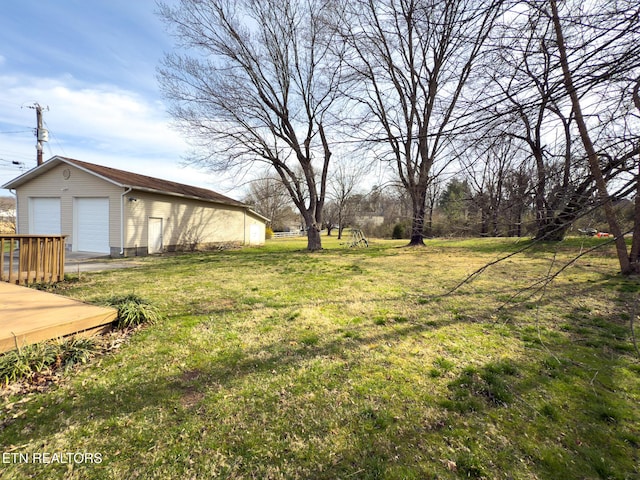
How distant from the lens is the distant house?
469 inches

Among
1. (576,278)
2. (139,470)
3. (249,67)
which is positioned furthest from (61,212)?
(576,278)

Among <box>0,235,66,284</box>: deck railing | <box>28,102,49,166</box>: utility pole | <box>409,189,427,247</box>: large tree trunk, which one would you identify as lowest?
<box>0,235,66,284</box>: deck railing

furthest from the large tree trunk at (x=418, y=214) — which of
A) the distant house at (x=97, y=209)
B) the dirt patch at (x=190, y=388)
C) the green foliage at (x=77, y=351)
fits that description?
the distant house at (x=97, y=209)

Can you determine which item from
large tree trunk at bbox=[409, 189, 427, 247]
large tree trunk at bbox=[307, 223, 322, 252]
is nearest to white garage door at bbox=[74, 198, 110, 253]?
large tree trunk at bbox=[307, 223, 322, 252]

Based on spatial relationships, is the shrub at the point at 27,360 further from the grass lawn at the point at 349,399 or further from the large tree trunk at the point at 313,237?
the large tree trunk at the point at 313,237

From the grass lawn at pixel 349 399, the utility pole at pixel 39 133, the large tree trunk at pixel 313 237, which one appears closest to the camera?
the grass lawn at pixel 349 399

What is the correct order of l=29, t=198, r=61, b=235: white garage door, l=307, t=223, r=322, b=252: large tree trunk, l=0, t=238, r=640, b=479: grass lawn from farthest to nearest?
l=307, t=223, r=322, b=252: large tree trunk
l=29, t=198, r=61, b=235: white garage door
l=0, t=238, r=640, b=479: grass lawn

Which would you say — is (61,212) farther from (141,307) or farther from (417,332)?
(417,332)

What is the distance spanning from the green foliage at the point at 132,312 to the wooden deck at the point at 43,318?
0.17m

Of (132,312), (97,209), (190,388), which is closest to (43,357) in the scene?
(132,312)

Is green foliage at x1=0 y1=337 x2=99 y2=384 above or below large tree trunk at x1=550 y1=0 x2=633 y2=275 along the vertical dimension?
below

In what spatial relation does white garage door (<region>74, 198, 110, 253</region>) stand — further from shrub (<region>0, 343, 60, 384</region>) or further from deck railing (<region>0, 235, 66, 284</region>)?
shrub (<region>0, 343, 60, 384</region>)

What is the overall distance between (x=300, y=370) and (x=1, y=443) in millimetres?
2150

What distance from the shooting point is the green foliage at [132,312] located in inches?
147
